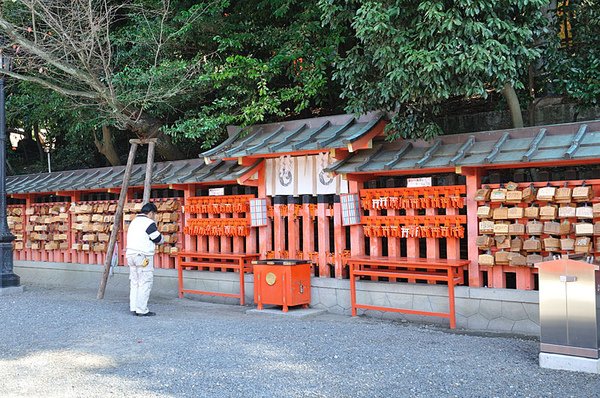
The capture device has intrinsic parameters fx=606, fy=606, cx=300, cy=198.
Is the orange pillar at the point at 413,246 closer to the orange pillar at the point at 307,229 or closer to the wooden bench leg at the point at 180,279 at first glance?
the orange pillar at the point at 307,229

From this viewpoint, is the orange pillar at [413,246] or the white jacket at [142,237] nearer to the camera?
the orange pillar at [413,246]

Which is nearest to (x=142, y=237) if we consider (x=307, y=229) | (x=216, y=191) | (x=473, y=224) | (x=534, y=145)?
(x=216, y=191)

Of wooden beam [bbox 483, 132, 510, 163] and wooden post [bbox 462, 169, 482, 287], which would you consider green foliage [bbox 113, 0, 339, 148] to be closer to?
wooden post [bbox 462, 169, 482, 287]

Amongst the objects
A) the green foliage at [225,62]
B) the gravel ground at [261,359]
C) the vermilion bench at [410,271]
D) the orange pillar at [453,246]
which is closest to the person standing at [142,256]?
the gravel ground at [261,359]

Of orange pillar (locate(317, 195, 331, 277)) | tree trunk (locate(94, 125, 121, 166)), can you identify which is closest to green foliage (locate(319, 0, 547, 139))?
orange pillar (locate(317, 195, 331, 277))

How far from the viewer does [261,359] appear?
7.60 meters

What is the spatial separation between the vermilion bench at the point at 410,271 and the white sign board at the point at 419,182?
1.24 meters

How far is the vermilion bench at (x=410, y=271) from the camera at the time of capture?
9.47m

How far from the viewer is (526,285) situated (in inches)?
360

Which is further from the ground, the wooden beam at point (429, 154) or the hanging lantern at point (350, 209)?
the wooden beam at point (429, 154)

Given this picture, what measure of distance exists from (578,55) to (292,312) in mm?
7051

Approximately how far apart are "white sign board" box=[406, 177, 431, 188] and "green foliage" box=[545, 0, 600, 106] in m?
3.16

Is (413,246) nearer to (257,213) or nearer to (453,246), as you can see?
(453,246)

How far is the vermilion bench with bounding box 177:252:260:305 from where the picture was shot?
1218cm
